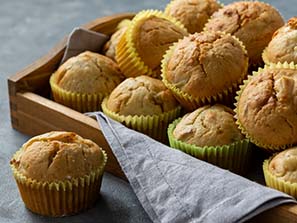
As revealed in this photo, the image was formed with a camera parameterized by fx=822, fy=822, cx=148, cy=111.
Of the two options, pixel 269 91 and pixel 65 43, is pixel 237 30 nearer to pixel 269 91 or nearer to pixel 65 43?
pixel 269 91

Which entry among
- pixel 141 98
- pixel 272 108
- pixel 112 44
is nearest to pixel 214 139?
pixel 272 108

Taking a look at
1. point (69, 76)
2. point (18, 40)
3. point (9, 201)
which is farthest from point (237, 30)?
point (18, 40)

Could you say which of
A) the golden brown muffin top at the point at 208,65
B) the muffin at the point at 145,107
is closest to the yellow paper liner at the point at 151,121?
the muffin at the point at 145,107

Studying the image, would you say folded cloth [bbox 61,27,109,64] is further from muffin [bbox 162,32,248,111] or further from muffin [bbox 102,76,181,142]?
muffin [bbox 162,32,248,111]

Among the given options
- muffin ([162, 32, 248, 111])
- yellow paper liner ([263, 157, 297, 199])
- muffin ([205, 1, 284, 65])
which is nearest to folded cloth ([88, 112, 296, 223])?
yellow paper liner ([263, 157, 297, 199])

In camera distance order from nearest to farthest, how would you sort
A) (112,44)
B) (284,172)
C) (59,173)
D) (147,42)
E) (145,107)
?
(284,172) → (59,173) → (145,107) → (147,42) → (112,44)

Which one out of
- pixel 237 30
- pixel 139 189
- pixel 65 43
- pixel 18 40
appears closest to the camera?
pixel 139 189

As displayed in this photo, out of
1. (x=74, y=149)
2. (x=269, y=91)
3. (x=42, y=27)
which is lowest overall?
(x=42, y=27)

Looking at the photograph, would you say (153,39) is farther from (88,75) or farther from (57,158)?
(57,158)
